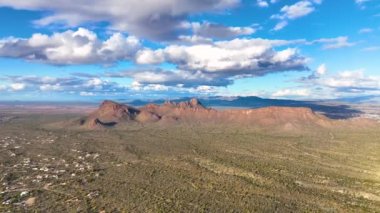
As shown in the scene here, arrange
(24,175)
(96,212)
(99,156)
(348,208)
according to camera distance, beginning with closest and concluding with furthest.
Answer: (96,212) → (348,208) → (24,175) → (99,156)

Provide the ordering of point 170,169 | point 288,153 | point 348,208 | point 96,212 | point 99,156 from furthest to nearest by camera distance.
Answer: point 288,153, point 99,156, point 170,169, point 348,208, point 96,212

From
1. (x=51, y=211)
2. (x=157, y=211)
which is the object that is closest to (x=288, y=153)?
(x=157, y=211)

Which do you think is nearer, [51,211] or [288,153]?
[51,211]

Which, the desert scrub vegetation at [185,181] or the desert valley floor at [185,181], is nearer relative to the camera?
the desert valley floor at [185,181]

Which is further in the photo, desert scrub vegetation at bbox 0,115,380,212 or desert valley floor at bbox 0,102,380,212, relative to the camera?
desert scrub vegetation at bbox 0,115,380,212

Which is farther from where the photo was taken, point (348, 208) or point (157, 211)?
point (348, 208)

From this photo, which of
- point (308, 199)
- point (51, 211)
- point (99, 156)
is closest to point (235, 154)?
point (99, 156)

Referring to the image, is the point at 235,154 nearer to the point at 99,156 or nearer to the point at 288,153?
the point at 288,153

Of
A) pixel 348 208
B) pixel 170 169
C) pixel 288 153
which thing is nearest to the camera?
pixel 348 208

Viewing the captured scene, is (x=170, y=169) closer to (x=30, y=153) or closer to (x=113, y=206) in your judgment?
(x=113, y=206)
